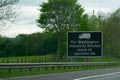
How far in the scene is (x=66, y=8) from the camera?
81938 millimetres

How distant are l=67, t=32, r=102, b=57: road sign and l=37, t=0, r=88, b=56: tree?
3064 cm

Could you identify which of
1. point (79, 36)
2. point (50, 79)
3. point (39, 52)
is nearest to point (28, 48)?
point (39, 52)

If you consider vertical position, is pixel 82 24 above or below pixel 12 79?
above

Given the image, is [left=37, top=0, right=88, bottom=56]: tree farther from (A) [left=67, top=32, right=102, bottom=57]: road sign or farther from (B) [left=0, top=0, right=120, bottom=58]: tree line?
(A) [left=67, top=32, right=102, bottom=57]: road sign

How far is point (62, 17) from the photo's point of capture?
80188mm

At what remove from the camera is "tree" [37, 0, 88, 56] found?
80688 mm

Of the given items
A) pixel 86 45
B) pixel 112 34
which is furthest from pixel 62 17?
pixel 86 45

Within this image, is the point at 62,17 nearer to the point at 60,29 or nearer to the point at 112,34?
the point at 60,29

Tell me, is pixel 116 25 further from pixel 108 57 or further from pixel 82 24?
pixel 82 24

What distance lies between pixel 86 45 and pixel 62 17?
31191 millimetres

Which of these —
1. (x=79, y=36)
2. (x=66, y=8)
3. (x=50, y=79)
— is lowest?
(x=50, y=79)

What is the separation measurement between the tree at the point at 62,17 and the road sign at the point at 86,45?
30.6 m

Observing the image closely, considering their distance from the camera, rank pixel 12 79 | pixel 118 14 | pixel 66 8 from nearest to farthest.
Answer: pixel 12 79, pixel 66 8, pixel 118 14

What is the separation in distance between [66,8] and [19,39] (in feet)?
83.0
